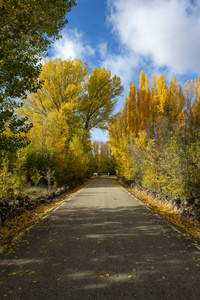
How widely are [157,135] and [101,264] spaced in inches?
382

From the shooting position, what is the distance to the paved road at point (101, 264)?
2838 millimetres

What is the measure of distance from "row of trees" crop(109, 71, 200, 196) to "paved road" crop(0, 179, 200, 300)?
357 centimetres

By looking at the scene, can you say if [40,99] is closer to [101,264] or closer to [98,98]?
[98,98]

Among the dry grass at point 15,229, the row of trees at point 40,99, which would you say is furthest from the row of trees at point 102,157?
the dry grass at point 15,229

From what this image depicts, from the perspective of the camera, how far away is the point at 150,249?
4383 mm

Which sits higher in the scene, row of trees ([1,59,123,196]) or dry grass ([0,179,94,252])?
row of trees ([1,59,123,196])

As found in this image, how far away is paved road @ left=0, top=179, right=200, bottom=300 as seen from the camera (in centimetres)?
284

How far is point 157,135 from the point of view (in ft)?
40.2

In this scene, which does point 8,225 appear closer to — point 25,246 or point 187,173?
point 25,246

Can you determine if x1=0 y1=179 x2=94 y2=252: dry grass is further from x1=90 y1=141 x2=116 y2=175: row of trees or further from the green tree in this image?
x1=90 y1=141 x2=116 y2=175: row of trees

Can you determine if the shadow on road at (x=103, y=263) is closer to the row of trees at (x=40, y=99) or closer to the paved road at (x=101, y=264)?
the paved road at (x=101, y=264)

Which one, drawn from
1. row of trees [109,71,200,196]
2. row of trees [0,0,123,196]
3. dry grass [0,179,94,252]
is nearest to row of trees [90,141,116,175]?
row of trees [109,71,200,196]

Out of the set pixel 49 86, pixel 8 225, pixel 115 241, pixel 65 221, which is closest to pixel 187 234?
pixel 115 241

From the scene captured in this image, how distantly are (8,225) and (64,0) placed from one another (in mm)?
8529
